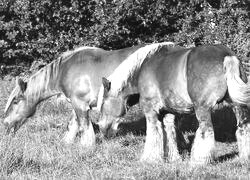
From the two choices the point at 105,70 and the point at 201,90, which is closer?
the point at 201,90

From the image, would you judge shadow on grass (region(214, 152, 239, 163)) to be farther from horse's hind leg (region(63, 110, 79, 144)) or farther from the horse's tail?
horse's hind leg (region(63, 110, 79, 144))

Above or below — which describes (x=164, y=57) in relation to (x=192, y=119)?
above

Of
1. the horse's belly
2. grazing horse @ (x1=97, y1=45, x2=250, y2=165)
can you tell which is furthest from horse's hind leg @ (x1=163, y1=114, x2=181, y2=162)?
the horse's belly

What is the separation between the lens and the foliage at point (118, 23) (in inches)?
479

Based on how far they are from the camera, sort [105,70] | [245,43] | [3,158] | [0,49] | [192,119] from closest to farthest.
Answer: [3,158] < [105,70] < [192,119] < [245,43] < [0,49]

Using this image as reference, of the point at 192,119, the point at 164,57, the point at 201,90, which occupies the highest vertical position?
the point at 164,57

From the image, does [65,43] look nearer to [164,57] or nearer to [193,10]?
[193,10]

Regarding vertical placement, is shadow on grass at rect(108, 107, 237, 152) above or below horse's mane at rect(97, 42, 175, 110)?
below

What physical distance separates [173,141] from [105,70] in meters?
1.91

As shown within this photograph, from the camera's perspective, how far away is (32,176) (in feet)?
17.3

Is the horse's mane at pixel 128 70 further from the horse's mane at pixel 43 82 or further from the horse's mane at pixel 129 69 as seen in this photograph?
the horse's mane at pixel 43 82

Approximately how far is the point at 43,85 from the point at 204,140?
350 cm

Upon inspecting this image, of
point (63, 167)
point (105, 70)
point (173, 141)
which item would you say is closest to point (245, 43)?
point (105, 70)

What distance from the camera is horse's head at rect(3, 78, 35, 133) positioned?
820cm
